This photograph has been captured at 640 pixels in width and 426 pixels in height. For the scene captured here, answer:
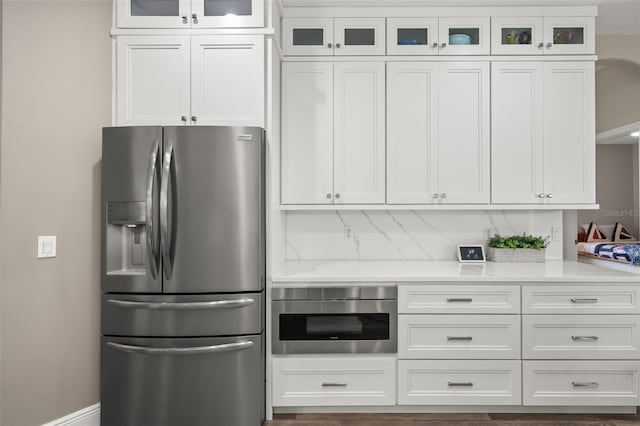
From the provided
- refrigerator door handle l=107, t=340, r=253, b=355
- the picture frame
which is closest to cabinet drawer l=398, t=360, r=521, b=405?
the picture frame

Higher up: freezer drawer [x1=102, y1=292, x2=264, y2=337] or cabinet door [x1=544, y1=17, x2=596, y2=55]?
cabinet door [x1=544, y1=17, x2=596, y2=55]

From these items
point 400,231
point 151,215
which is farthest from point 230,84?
point 400,231

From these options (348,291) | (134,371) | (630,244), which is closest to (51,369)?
(134,371)

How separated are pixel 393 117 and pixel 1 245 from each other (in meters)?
2.41

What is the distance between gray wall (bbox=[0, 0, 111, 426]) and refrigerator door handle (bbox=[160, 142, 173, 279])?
0.49 metres

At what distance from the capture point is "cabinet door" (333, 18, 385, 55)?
A: 2.94 m

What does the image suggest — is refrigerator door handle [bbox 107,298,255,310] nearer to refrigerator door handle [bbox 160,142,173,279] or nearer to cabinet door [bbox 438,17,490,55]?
refrigerator door handle [bbox 160,142,173,279]

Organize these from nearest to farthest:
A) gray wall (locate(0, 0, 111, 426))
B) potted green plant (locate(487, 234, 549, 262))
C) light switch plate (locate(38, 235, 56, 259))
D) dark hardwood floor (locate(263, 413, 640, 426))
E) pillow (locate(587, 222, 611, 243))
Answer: gray wall (locate(0, 0, 111, 426)), light switch plate (locate(38, 235, 56, 259)), dark hardwood floor (locate(263, 413, 640, 426)), potted green plant (locate(487, 234, 549, 262)), pillow (locate(587, 222, 611, 243))

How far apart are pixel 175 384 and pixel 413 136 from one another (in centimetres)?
218

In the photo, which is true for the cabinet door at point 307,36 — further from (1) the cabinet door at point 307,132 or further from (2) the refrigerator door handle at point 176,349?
(2) the refrigerator door handle at point 176,349

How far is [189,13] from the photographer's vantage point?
250cm

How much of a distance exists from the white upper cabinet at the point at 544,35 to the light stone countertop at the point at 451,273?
1497mm

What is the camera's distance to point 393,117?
2938 millimetres

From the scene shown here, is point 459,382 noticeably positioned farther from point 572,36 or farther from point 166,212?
point 572,36
